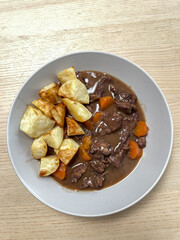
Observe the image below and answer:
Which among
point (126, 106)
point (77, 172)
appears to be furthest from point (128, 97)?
point (77, 172)

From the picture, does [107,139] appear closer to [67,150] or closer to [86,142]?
[86,142]

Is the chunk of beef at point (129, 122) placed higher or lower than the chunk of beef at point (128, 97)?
lower

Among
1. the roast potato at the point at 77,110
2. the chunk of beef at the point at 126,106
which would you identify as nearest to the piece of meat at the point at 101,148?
the roast potato at the point at 77,110

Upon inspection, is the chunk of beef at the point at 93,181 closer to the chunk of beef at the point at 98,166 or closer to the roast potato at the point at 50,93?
the chunk of beef at the point at 98,166

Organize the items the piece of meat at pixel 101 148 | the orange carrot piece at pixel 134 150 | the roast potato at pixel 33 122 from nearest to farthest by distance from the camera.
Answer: the roast potato at pixel 33 122 < the piece of meat at pixel 101 148 < the orange carrot piece at pixel 134 150

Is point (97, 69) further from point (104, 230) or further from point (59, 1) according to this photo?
point (104, 230)

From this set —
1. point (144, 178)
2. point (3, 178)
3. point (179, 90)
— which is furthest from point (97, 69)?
point (3, 178)

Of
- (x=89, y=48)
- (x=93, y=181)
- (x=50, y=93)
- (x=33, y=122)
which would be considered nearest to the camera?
(x=33, y=122)
